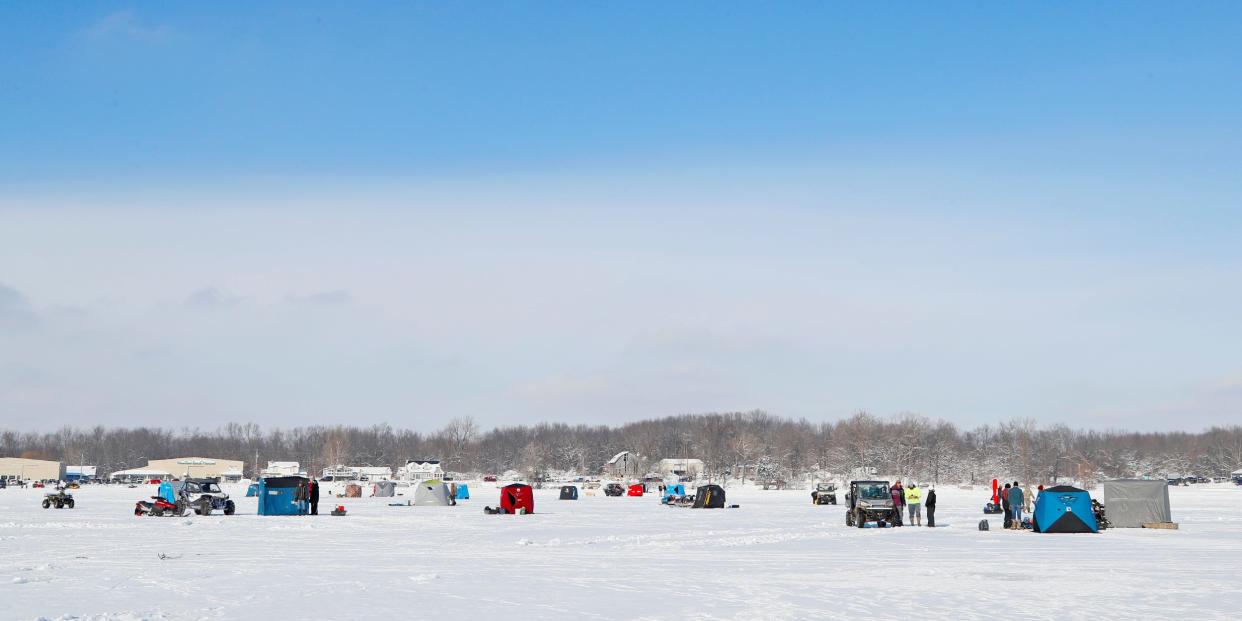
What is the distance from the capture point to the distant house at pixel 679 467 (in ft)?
582

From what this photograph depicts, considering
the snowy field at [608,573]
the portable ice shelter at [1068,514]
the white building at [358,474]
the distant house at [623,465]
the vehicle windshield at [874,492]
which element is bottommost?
the snowy field at [608,573]

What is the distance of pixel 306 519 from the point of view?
42375 mm

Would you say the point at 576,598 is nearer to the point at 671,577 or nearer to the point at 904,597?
the point at 671,577

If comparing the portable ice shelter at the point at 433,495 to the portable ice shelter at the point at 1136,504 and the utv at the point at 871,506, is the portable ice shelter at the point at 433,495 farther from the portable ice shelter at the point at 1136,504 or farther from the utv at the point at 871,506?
the portable ice shelter at the point at 1136,504

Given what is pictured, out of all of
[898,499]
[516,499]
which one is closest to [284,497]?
[516,499]

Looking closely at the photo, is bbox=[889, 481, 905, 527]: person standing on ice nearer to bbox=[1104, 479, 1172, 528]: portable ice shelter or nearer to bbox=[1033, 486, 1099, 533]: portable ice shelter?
bbox=[1033, 486, 1099, 533]: portable ice shelter

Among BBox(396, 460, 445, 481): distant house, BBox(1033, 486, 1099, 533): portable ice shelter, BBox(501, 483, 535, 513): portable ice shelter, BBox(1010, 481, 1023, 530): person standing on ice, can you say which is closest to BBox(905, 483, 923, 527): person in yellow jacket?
BBox(1010, 481, 1023, 530): person standing on ice

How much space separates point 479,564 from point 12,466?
187 metres

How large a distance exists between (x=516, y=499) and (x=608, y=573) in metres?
28.5

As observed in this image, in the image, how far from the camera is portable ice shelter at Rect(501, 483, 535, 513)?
4862 centimetres

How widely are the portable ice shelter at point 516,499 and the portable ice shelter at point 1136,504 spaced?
2295cm

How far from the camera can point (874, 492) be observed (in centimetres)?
3894

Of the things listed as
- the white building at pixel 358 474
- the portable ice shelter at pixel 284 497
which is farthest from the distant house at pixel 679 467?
the portable ice shelter at pixel 284 497

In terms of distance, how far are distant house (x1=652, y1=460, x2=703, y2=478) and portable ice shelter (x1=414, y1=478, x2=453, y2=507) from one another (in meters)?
117
